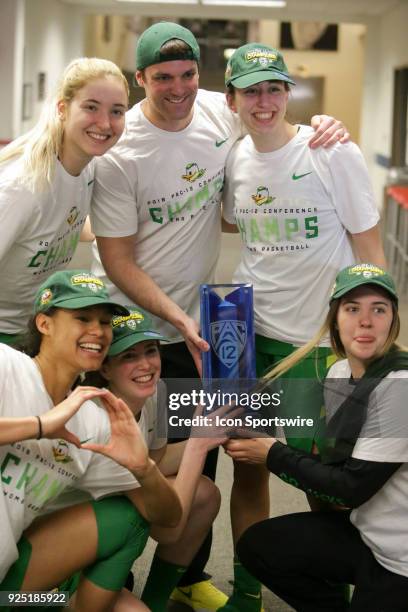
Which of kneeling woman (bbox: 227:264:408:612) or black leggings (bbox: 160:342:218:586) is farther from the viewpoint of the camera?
black leggings (bbox: 160:342:218:586)

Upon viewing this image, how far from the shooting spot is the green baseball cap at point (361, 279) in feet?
7.75

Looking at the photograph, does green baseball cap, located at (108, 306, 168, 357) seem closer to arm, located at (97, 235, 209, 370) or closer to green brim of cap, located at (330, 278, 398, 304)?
arm, located at (97, 235, 209, 370)

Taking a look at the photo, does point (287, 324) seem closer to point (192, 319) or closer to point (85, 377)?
point (192, 319)

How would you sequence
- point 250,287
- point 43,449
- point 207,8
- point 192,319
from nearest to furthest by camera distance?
point 43,449, point 250,287, point 192,319, point 207,8

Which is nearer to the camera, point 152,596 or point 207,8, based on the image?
point 152,596

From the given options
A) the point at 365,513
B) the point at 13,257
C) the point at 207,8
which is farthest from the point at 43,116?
the point at 207,8

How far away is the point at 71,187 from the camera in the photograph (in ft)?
8.74

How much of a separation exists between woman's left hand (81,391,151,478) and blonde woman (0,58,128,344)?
607 mm

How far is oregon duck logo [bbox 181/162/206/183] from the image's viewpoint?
9.37 feet

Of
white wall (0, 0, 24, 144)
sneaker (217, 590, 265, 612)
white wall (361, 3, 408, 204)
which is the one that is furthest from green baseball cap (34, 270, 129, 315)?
white wall (361, 3, 408, 204)

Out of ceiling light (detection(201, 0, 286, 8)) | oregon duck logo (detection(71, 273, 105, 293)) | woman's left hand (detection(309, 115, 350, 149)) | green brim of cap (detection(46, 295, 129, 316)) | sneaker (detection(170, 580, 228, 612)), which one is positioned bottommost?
sneaker (detection(170, 580, 228, 612))

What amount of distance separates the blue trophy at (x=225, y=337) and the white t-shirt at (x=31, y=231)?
0.48 meters

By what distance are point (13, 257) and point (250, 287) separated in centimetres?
68

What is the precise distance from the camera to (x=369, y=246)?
2730 mm
